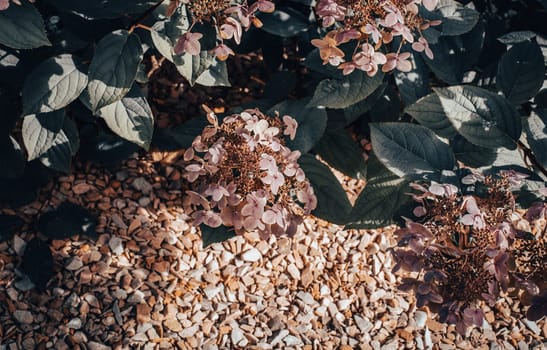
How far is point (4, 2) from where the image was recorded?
54.8 inches

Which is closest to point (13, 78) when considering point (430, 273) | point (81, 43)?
point (81, 43)

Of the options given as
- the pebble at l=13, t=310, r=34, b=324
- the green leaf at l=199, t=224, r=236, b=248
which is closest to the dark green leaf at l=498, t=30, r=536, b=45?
the green leaf at l=199, t=224, r=236, b=248

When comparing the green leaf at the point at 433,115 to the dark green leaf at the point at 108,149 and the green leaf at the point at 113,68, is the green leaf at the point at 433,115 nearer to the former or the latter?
the green leaf at the point at 113,68

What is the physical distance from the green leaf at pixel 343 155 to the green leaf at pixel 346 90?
33cm

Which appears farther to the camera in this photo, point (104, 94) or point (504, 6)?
point (504, 6)

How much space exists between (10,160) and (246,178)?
2.76 ft

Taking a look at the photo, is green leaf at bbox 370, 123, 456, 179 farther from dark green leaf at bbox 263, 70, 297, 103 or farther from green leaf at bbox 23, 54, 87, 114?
green leaf at bbox 23, 54, 87, 114

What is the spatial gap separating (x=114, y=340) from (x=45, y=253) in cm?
34

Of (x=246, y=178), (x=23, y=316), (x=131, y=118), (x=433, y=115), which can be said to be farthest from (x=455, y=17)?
(x=23, y=316)

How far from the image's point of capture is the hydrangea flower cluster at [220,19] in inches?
58.4

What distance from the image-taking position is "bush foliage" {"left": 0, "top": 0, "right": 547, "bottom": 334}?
1535 millimetres

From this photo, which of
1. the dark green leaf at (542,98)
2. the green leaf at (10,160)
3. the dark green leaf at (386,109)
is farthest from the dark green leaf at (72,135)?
the dark green leaf at (542,98)

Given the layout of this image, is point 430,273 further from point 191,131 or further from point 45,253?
point 45,253

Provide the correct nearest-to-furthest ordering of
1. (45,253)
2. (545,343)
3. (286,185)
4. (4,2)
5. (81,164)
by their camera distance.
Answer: (4,2) → (286,185) → (45,253) → (545,343) → (81,164)
